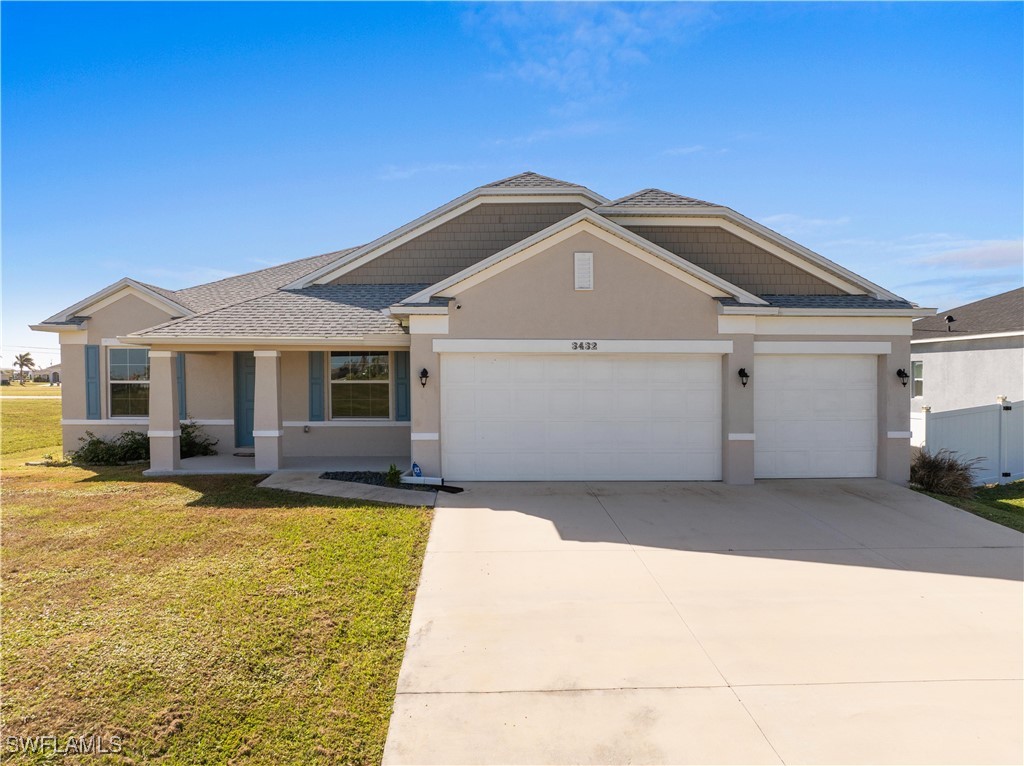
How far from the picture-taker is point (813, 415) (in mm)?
10828

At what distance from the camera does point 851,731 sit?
3.49m

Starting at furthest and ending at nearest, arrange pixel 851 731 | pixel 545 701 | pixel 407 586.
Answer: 1. pixel 407 586
2. pixel 545 701
3. pixel 851 731

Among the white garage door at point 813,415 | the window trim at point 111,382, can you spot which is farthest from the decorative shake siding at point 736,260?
the window trim at point 111,382

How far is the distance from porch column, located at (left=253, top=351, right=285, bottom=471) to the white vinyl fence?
14.0m

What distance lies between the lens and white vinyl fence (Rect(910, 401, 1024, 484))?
11.5m

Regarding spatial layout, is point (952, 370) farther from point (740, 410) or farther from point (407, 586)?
point (407, 586)

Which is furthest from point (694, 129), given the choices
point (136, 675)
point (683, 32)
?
point (136, 675)

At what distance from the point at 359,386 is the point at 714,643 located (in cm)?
1032

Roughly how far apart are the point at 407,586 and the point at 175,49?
13.2 m

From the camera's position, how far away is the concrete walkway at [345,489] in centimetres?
920

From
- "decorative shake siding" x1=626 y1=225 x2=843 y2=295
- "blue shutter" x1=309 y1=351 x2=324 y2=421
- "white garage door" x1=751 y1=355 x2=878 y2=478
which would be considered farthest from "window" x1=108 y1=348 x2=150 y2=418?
"white garage door" x1=751 y1=355 x2=878 y2=478

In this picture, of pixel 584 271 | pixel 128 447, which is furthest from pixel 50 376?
pixel 584 271

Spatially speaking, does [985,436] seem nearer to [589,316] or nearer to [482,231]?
[589,316]

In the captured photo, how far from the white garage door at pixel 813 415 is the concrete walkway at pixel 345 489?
6.82 m
